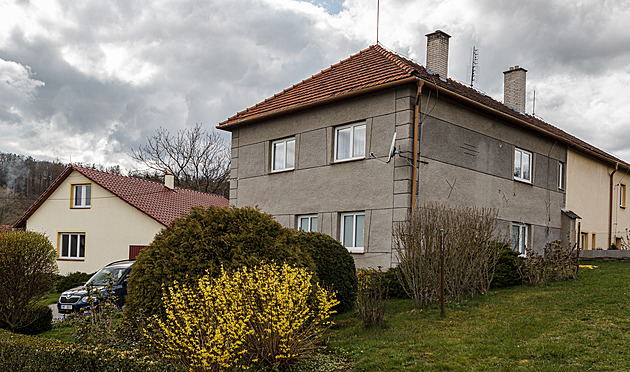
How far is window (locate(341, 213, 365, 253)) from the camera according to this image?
14.9m

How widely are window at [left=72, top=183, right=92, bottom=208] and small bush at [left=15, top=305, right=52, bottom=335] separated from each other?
1791 centimetres

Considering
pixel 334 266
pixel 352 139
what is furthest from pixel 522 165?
pixel 334 266

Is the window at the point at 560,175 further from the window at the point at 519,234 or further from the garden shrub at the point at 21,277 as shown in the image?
the garden shrub at the point at 21,277

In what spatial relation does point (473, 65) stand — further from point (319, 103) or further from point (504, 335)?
point (504, 335)

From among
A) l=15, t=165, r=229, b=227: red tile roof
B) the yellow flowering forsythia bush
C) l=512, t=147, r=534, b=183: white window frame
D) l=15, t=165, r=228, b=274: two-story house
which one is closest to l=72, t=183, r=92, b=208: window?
l=15, t=165, r=228, b=274: two-story house

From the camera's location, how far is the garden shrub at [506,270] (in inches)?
503

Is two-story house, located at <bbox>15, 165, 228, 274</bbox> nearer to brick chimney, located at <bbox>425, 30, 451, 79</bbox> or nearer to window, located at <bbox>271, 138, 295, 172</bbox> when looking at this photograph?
window, located at <bbox>271, 138, 295, 172</bbox>

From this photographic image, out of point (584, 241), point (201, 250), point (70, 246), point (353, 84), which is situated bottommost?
point (70, 246)

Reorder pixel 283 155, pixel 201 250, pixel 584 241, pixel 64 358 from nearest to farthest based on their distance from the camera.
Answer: pixel 64 358
pixel 201 250
pixel 283 155
pixel 584 241

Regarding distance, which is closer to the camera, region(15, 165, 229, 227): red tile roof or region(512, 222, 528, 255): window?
region(512, 222, 528, 255): window

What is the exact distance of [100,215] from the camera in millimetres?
29297

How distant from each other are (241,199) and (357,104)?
19.4 feet

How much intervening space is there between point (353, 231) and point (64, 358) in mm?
9426

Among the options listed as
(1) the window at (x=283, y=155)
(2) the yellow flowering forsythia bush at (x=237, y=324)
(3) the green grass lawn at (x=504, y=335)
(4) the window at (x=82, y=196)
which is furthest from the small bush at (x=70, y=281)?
(2) the yellow flowering forsythia bush at (x=237, y=324)
